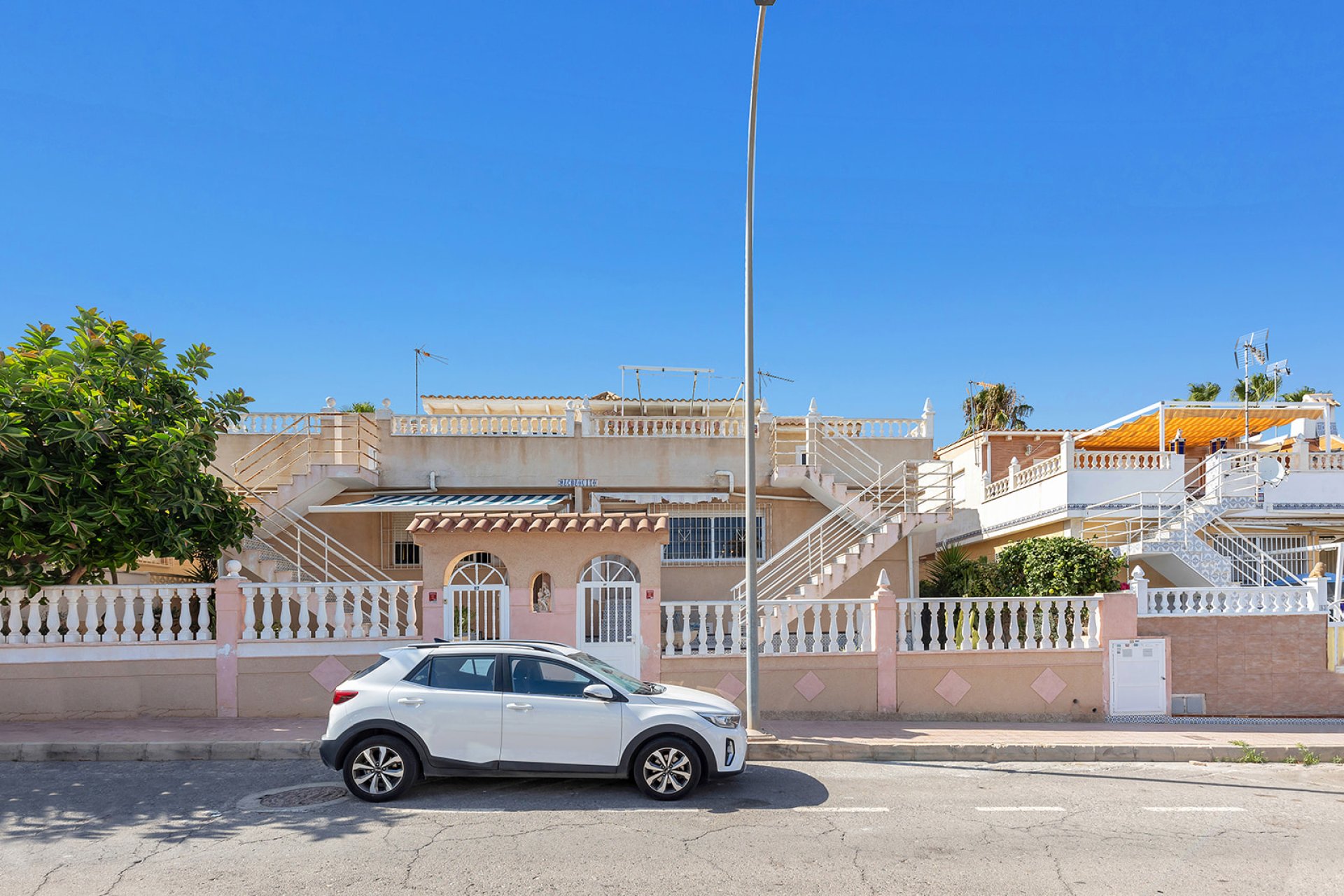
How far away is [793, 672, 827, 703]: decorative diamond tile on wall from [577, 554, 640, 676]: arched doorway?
7.43ft

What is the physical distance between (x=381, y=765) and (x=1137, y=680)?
10555mm

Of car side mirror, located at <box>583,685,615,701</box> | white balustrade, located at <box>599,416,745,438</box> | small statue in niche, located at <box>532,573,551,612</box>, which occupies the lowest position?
car side mirror, located at <box>583,685,615,701</box>

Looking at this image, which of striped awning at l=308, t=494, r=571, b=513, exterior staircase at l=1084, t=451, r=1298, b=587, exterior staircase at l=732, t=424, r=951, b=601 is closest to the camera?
striped awning at l=308, t=494, r=571, b=513

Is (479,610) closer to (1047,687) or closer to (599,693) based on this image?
(599,693)

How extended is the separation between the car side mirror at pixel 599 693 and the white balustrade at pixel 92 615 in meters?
6.68

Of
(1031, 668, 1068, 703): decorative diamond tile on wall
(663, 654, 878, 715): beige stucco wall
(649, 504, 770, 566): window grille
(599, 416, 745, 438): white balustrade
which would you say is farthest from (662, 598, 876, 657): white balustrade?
(599, 416, 745, 438): white balustrade

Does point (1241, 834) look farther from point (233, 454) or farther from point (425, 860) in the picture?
point (233, 454)

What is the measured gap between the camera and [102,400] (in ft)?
39.6

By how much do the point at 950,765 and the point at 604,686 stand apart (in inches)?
179

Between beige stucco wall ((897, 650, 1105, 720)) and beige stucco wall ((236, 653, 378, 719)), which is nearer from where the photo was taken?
beige stucco wall ((236, 653, 378, 719))

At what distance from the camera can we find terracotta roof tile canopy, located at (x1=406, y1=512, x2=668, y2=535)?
40.3 ft

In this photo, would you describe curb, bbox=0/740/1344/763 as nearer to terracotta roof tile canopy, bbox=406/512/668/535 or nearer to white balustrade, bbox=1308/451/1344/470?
terracotta roof tile canopy, bbox=406/512/668/535

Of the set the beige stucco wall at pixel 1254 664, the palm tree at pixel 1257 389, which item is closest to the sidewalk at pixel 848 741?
the beige stucco wall at pixel 1254 664

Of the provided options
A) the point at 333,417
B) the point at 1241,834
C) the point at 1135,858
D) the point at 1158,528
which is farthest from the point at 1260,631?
the point at 333,417
